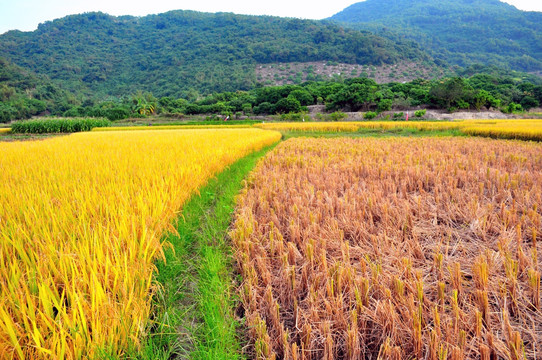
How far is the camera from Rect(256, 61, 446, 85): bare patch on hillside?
78.6 meters

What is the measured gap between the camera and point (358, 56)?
94125 mm

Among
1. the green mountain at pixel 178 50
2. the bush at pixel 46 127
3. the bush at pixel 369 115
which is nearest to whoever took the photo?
the bush at pixel 46 127

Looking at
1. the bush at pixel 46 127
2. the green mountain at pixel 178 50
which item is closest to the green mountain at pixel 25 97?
the green mountain at pixel 178 50

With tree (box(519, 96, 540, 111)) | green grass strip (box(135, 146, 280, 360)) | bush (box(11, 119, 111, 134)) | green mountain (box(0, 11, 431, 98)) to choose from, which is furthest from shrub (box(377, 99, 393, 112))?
green mountain (box(0, 11, 431, 98))

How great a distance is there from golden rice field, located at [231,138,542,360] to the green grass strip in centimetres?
14

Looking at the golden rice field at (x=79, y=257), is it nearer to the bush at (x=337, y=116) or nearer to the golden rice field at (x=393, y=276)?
the golden rice field at (x=393, y=276)

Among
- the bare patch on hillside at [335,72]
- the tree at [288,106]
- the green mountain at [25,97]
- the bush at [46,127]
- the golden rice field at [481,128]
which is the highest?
the bare patch on hillside at [335,72]

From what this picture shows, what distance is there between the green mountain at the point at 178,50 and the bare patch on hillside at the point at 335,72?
143 inches

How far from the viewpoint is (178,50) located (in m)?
107

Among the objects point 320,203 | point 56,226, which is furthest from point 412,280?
point 56,226

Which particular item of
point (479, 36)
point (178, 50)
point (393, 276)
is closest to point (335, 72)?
point (178, 50)

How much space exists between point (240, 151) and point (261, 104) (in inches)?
1496

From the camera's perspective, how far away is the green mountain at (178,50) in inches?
3241

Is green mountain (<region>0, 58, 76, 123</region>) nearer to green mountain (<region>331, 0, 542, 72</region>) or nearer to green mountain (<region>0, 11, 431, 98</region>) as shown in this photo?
green mountain (<region>0, 11, 431, 98</region>)
